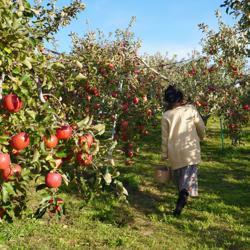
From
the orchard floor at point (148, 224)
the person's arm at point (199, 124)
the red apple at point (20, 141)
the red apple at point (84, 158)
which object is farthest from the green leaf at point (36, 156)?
the person's arm at point (199, 124)

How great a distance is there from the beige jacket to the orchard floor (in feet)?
3.02

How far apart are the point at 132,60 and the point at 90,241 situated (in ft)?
12.4

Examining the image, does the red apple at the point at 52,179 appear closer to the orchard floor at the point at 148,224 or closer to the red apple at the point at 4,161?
the red apple at the point at 4,161

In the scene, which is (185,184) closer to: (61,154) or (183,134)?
(183,134)

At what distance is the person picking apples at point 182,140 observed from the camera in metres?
6.53

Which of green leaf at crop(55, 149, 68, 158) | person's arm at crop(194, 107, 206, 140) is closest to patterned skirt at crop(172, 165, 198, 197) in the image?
person's arm at crop(194, 107, 206, 140)

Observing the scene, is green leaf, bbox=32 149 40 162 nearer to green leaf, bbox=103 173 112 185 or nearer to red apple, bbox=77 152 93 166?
red apple, bbox=77 152 93 166

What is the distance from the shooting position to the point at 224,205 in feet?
23.9

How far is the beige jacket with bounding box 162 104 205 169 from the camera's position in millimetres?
6520

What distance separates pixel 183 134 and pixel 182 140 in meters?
0.09

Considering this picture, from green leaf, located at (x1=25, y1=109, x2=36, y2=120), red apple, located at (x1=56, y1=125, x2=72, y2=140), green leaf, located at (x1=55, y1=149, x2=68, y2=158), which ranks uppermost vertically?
green leaf, located at (x1=25, y1=109, x2=36, y2=120)

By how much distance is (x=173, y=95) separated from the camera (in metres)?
6.62

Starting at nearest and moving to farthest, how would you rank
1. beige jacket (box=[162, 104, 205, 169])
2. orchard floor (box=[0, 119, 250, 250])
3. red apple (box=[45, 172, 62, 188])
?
red apple (box=[45, 172, 62, 188]), orchard floor (box=[0, 119, 250, 250]), beige jacket (box=[162, 104, 205, 169])

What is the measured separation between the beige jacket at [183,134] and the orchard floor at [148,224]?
3.02ft
